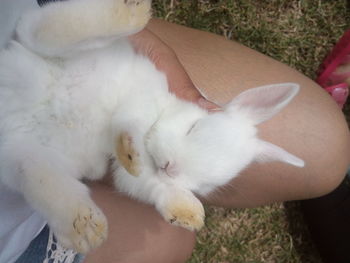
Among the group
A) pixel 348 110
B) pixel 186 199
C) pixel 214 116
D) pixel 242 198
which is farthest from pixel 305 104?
pixel 348 110

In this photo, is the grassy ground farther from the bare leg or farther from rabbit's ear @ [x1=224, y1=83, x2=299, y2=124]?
rabbit's ear @ [x1=224, y1=83, x2=299, y2=124]

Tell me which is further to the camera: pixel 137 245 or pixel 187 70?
pixel 187 70

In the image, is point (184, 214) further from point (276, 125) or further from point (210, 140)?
point (276, 125)

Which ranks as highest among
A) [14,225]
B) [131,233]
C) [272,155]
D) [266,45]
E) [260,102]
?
[260,102]

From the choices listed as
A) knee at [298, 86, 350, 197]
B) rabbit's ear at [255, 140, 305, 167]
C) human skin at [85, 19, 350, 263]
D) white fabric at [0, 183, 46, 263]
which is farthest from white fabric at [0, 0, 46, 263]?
knee at [298, 86, 350, 197]

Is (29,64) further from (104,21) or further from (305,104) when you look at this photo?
(305,104)

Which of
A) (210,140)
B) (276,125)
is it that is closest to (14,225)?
(210,140)

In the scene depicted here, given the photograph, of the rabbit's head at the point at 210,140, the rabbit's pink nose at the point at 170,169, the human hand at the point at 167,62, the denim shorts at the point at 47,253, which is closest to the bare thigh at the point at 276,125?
the human hand at the point at 167,62

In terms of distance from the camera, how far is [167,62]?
1.28m

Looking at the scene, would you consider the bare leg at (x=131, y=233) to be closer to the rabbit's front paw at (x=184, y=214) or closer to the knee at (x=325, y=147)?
the rabbit's front paw at (x=184, y=214)

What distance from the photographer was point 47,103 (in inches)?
39.4

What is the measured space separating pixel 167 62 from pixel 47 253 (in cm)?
64

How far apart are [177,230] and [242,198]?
0.24m

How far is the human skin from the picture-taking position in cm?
129
